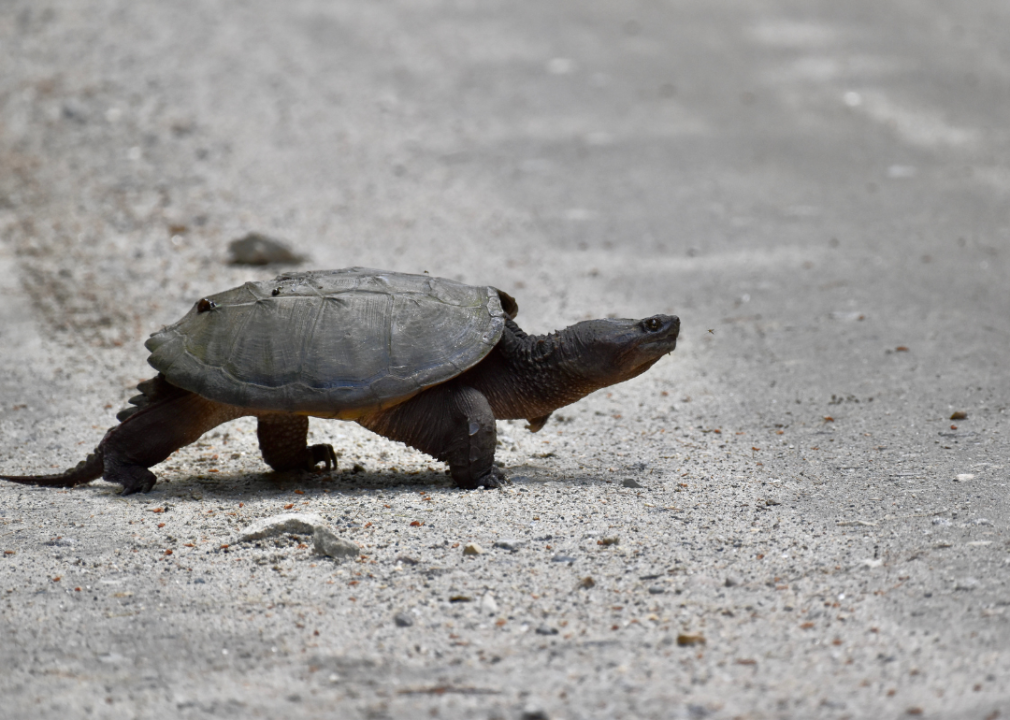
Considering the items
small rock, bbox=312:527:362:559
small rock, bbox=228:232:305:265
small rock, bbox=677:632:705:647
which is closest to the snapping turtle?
small rock, bbox=312:527:362:559

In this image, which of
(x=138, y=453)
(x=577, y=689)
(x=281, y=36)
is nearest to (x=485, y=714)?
(x=577, y=689)

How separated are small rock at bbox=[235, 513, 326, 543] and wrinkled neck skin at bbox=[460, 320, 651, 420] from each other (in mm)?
957

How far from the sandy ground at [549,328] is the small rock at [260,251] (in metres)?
0.15

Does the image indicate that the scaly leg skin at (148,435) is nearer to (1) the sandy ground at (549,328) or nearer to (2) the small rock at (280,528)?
(1) the sandy ground at (549,328)

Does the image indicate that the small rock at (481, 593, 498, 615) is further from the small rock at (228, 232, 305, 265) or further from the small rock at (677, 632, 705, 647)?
the small rock at (228, 232, 305, 265)

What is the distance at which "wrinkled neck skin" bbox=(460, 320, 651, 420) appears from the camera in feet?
13.6

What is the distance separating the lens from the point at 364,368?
3.90 meters

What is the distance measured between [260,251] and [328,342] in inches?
136

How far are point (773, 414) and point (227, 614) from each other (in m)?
2.82

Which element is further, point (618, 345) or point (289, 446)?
point (289, 446)

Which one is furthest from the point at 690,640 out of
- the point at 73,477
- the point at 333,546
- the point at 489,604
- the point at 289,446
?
the point at 73,477

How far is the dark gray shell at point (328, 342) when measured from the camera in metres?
3.88

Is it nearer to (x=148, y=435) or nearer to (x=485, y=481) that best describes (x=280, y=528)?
(x=485, y=481)

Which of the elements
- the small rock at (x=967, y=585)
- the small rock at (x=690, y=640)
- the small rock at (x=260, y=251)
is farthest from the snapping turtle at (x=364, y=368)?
the small rock at (x=260, y=251)
